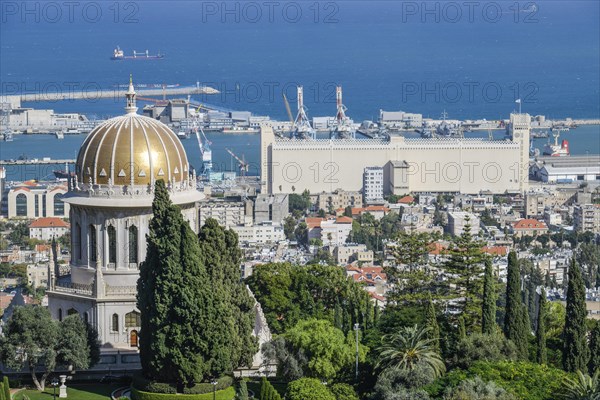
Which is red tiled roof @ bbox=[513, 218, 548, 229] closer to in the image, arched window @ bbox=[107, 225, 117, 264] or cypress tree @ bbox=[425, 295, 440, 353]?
cypress tree @ bbox=[425, 295, 440, 353]

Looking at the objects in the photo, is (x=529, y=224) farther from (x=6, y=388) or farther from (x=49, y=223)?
(x=6, y=388)

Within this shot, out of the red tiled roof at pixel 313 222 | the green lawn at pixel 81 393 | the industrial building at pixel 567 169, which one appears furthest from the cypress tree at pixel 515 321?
the industrial building at pixel 567 169

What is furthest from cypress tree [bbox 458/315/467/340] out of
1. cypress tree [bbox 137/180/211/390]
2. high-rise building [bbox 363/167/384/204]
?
high-rise building [bbox 363/167/384/204]

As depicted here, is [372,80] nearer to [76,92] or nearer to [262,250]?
[76,92]

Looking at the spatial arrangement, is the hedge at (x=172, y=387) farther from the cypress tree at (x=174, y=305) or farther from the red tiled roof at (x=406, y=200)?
the red tiled roof at (x=406, y=200)

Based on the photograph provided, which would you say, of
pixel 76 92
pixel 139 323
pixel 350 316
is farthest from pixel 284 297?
pixel 76 92

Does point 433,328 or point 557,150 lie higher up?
point 557,150

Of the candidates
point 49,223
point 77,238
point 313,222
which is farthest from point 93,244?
point 313,222
